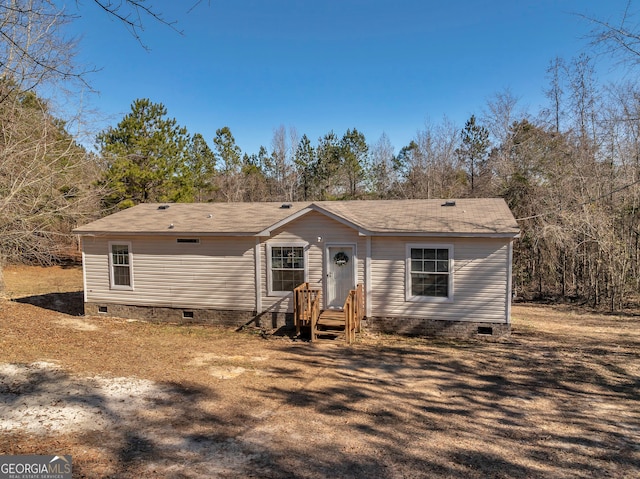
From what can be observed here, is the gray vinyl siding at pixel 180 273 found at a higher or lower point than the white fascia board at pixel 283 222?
lower

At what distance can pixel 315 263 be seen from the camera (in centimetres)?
1140

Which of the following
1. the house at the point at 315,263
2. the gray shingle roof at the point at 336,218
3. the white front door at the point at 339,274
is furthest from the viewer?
the white front door at the point at 339,274

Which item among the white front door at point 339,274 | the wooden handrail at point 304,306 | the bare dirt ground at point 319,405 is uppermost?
the white front door at point 339,274

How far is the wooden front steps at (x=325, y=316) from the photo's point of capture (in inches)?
400

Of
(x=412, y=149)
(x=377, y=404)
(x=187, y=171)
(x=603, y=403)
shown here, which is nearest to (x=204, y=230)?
(x=377, y=404)

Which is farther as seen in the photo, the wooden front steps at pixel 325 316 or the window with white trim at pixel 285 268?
the window with white trim at pixel 285 268

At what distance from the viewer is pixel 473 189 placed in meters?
24.3

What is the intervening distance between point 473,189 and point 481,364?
17.8 m

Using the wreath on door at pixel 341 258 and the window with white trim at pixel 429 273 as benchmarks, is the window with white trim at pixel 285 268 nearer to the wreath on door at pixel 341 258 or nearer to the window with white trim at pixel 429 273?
the wreath on door at pixel 341 258

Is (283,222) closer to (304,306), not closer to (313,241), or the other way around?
(313,241)

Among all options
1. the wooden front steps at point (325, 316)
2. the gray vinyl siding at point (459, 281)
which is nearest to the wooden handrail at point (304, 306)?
the wooden front steps at point (325, 316)

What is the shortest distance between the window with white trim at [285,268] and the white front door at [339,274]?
2.58 ft

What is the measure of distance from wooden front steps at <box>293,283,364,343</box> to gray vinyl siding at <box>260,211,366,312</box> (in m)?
0.55

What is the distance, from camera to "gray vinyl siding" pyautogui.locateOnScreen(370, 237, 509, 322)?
10.2 meters
